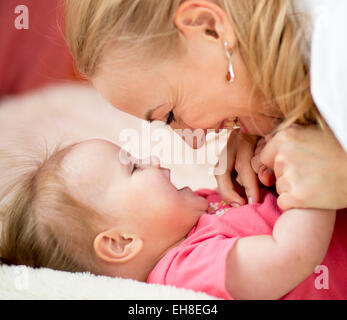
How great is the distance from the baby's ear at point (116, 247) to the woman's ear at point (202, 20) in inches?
16.5

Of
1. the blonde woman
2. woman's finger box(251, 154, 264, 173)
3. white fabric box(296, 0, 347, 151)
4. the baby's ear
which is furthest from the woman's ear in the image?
the baby's ear

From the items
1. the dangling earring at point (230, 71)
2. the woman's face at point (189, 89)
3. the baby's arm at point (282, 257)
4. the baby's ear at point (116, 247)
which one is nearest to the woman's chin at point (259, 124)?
the woman's face at point (189, 89)

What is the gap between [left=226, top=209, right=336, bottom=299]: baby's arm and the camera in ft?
3.02

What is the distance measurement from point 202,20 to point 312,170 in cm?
34

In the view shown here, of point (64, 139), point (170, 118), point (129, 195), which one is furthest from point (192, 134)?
point (64, 139)

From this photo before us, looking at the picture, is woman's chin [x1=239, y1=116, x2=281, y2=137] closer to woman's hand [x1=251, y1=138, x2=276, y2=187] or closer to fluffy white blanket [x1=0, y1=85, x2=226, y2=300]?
woman's hand [x1=251, y1=138, x2=276, y2=187]

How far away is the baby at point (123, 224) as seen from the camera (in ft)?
3.40

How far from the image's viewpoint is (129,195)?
1071mm

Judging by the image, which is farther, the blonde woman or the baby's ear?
the baby's ear

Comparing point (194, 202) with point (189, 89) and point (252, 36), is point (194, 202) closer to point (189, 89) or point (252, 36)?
point (189, 89)

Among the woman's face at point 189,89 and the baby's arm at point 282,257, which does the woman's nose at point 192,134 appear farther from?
the baby's arm at point 282,257

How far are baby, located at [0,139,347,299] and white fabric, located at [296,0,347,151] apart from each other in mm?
209

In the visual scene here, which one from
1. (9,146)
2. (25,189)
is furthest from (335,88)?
(9,146)
